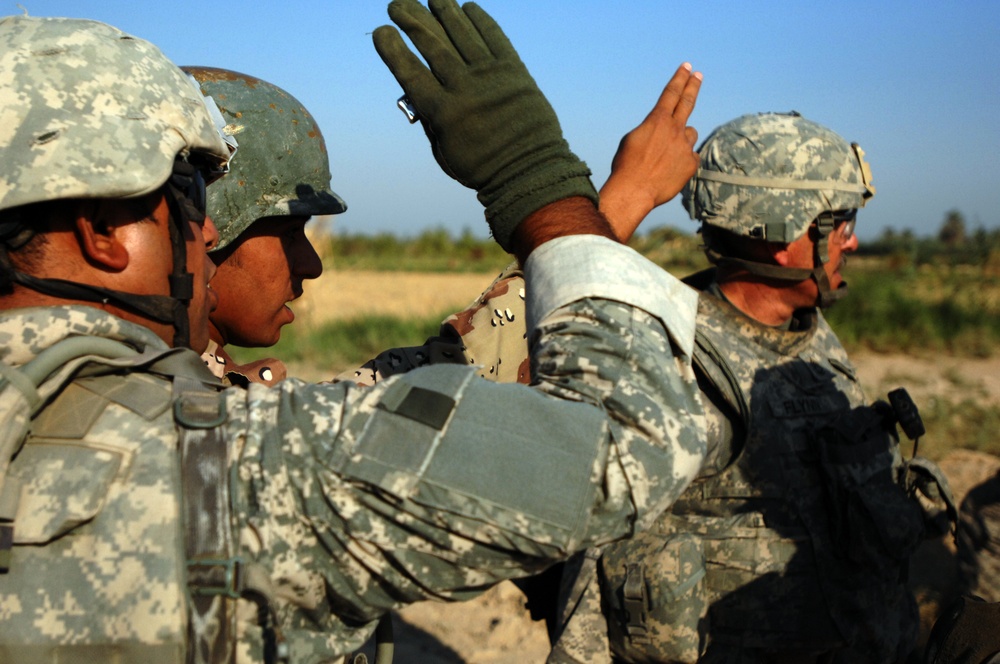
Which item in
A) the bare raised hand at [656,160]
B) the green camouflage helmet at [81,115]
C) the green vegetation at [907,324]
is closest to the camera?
the green camouflage helmet at [81,115]

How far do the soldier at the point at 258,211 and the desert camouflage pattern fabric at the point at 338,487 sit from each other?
1319 mm

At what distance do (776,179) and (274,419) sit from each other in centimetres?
279

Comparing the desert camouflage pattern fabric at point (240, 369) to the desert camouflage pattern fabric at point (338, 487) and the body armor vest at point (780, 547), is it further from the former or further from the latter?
the body armor vest at point (780, 547)

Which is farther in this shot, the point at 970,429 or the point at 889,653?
the point at 970,429

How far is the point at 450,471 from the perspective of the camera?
146cm

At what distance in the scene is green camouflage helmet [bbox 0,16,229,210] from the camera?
1.60 m

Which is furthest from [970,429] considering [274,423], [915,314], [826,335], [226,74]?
[274,423]

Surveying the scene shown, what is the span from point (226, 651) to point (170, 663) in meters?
0.09

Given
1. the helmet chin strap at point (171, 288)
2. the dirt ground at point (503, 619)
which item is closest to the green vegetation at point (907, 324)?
the dirt ground at point (503, 619)

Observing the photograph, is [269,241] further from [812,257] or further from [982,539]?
[982,539]

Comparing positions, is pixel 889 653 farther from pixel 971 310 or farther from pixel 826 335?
pixel 971 310

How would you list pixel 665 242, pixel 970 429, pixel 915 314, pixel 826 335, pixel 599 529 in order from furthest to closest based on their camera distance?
1. pixel 665 242
2. pixel 915 314
3. pixel 970 429
4. pixel 826 335
5. pixel 599 529

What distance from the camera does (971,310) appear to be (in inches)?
426

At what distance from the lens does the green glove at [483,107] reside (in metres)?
1.70
